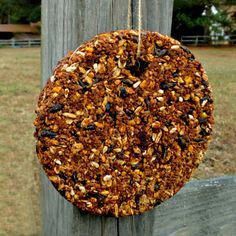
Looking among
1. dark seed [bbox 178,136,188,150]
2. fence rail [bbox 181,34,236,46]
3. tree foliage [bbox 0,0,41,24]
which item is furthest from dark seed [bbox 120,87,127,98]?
fence rail [bbox 181,34,236,46]

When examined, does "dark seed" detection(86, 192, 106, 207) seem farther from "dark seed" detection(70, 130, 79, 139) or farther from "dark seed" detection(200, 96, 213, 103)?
"dark seed" detection(200, 96, 213, 103)

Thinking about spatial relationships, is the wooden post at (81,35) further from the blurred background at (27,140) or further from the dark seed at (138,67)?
the blurred background at (27,140)

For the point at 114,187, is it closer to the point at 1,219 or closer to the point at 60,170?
the point at 60,170

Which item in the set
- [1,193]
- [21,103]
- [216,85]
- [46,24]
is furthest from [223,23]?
[46,24]

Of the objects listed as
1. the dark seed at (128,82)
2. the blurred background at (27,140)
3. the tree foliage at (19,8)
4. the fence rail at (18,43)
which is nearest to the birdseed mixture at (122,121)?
the dark seed at (128,82)

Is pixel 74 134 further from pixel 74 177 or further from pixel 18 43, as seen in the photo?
pixel 18 43

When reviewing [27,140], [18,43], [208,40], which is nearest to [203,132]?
[27,140]
